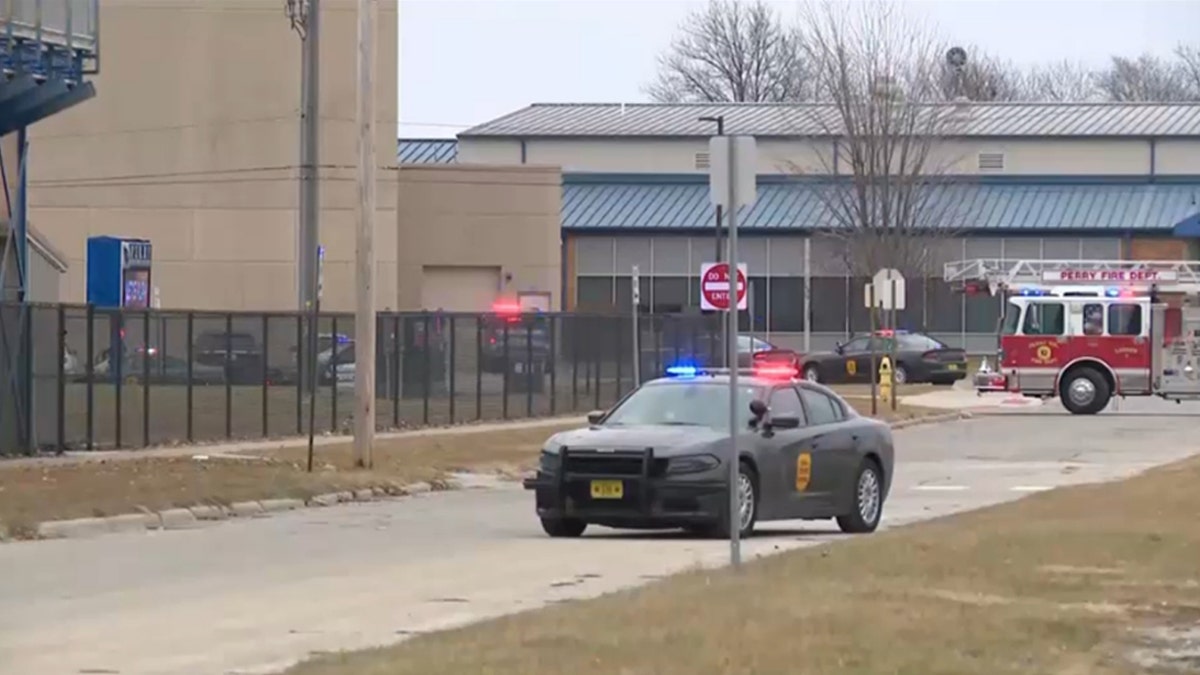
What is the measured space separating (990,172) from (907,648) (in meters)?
67.7

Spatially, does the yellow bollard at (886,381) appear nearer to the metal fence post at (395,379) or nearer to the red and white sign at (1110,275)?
the red and white sign at (1110,275)

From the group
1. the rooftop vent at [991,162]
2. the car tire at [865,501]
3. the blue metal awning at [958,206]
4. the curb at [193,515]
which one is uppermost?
the rooftop vent at [991,162]

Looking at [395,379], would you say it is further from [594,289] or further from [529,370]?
[594,289]

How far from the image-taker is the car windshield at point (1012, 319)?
47.3 metres

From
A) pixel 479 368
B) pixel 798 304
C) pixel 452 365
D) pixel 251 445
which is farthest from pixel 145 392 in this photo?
pixel 798 304

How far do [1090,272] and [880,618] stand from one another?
37596mm

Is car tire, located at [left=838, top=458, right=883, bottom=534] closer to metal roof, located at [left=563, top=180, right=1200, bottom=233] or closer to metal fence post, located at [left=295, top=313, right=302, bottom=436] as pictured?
metal fence post, located at [left=295, top=313, right=302, bottom=436]

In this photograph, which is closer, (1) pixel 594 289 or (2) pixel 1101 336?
(2) pixel 1101 336

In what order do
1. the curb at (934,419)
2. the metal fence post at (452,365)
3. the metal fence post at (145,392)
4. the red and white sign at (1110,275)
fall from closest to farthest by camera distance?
the metal fence post at (145,392)
the metal fence post at (452,365)
the curb at (934,419)
the red and white sign at (1110,275)

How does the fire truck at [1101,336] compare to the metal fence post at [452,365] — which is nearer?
the metal fence post at [452,365]

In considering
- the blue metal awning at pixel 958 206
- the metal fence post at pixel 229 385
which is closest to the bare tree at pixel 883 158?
the blue metal awning at pixel 958 206

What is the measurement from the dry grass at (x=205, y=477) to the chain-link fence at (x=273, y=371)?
1.32 m

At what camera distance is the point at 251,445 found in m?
32.8

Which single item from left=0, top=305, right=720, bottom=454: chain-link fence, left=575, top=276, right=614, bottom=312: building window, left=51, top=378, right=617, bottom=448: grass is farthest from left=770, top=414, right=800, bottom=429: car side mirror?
left=575, top=276, right=614, bottom=312: building window
